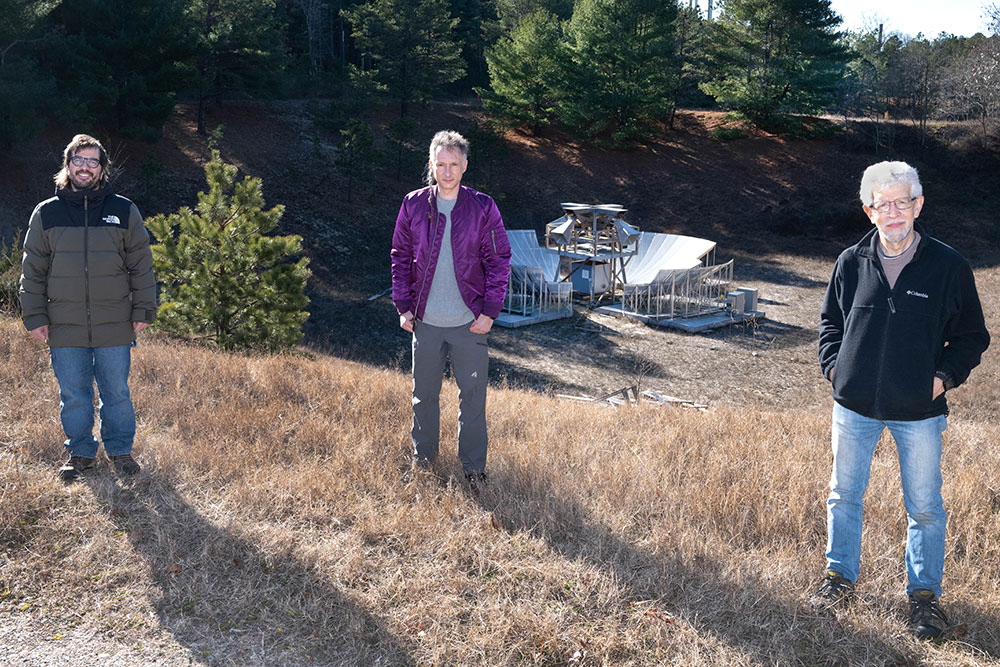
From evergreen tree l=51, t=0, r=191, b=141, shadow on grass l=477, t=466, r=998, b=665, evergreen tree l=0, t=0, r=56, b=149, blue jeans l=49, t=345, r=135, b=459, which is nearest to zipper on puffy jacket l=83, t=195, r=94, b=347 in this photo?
blue jeans l=49, t=345, r=135, b=459

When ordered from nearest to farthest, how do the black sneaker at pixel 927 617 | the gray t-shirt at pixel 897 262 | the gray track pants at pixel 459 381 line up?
1. the black sneaker at pixel 927 617
2. the gray t-shirt at pixel 897 262
3. the gray track pants at pixel 459 381

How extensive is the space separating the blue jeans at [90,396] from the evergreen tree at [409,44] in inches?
1206

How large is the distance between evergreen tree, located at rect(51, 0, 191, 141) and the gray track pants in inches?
825

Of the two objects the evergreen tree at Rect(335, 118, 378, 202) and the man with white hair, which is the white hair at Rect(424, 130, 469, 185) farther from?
the evergreen tree at Rect(335, 118, 378, 202)

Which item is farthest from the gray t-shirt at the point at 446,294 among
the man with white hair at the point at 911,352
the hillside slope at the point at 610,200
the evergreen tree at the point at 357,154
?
the evergreen tree at the point at 357,154

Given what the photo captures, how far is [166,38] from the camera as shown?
76.9 ft

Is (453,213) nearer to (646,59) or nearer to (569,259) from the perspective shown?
(569,259)

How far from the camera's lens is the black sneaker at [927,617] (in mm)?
3270

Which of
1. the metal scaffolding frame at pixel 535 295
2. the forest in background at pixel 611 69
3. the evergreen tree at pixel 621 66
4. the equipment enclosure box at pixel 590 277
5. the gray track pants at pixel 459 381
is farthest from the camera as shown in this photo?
the evergreen tree at pixel 621 66

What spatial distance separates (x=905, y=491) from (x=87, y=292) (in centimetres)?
441

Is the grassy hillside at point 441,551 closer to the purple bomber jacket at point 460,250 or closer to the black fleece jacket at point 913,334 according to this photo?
the black fleece jacket at point 913,334

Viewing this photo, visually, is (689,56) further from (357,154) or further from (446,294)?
(446,294)

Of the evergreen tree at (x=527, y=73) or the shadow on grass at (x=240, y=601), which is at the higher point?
the evergreen tree at (x=527, y=73)

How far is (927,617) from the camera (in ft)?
10.8
